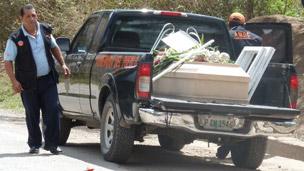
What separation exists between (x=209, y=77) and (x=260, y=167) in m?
2.19

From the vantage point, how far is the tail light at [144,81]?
848 cm

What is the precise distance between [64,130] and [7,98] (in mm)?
10078

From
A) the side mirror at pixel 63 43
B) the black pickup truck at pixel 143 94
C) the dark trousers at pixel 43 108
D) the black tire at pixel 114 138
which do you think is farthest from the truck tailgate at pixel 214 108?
the side mirror at pixel 63 43

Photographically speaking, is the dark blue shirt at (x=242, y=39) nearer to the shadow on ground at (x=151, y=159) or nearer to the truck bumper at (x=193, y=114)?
A: the shadow on ground at (x=151, y=159)

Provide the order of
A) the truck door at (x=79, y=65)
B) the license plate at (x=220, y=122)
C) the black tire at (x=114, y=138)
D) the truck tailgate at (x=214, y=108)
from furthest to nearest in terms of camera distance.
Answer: the truck door at (x=79, y=65), the black tire at (x=114, y=138), the license plate at (x=220, y=122), the truck tailgate at (x=214, y=108)

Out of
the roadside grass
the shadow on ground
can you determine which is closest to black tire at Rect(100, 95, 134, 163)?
the shadow on ground

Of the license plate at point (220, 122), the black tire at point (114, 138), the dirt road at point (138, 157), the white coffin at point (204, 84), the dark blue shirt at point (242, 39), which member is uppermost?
the dark blue shirt at point (242, 39)

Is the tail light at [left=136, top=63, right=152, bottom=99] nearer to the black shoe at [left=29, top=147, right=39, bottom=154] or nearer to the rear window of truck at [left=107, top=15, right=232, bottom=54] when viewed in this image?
the rear window of truck at [left=107, top=15, right=232, bottom=54]

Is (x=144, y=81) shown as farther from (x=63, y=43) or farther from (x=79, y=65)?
(x=63, y=43)

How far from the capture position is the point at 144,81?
8.50 meters

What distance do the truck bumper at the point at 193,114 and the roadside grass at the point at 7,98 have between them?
10999 mm

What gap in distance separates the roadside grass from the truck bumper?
36.1 feet

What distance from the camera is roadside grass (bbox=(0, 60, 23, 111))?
19417mm

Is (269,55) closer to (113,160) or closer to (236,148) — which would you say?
(236,148)
